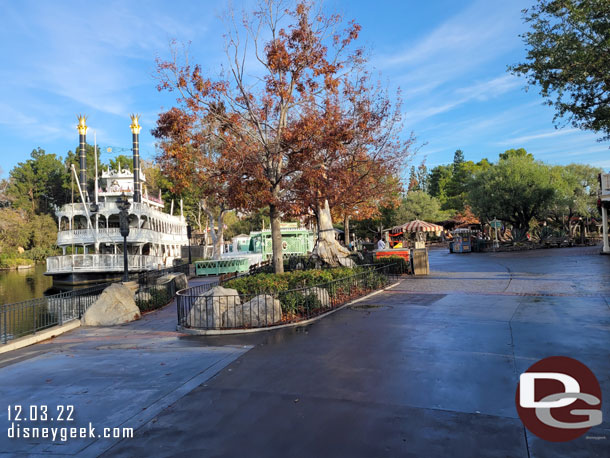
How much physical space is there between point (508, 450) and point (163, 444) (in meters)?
3.29

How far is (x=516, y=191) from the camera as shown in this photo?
131ft

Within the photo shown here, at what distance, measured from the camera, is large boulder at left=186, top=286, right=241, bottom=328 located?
9484 millimetres

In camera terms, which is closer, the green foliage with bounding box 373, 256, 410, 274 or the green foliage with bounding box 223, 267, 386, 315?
the green foliage with bounding box 223, 267, 386, 315

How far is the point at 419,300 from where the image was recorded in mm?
11664

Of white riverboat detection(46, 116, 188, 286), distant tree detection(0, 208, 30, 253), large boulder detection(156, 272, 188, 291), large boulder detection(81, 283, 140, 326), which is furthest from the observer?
distant tree detection(0, 208, 30, 253)

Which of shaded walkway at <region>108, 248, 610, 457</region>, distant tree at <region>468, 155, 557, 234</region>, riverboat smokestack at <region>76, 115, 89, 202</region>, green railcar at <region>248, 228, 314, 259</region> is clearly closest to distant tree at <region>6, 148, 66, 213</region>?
riverboat smokestack at <region>76, 115, 89, 202</region>

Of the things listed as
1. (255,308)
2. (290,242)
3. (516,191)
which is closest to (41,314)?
(255,308)

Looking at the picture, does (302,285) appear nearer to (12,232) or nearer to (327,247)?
(327,247)

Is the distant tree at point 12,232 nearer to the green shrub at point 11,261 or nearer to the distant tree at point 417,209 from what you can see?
the green shrub at point 11,261

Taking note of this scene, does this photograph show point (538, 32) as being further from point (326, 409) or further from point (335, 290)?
point (326, 409)

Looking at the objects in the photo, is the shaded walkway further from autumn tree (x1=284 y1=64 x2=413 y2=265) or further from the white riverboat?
the white riverboat

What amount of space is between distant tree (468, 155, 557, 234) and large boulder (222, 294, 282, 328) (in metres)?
37.1

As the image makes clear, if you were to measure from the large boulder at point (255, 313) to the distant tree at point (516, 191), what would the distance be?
37.1 meters

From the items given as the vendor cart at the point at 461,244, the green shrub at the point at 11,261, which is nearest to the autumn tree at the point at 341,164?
the vendor cart at the point at 461,244
